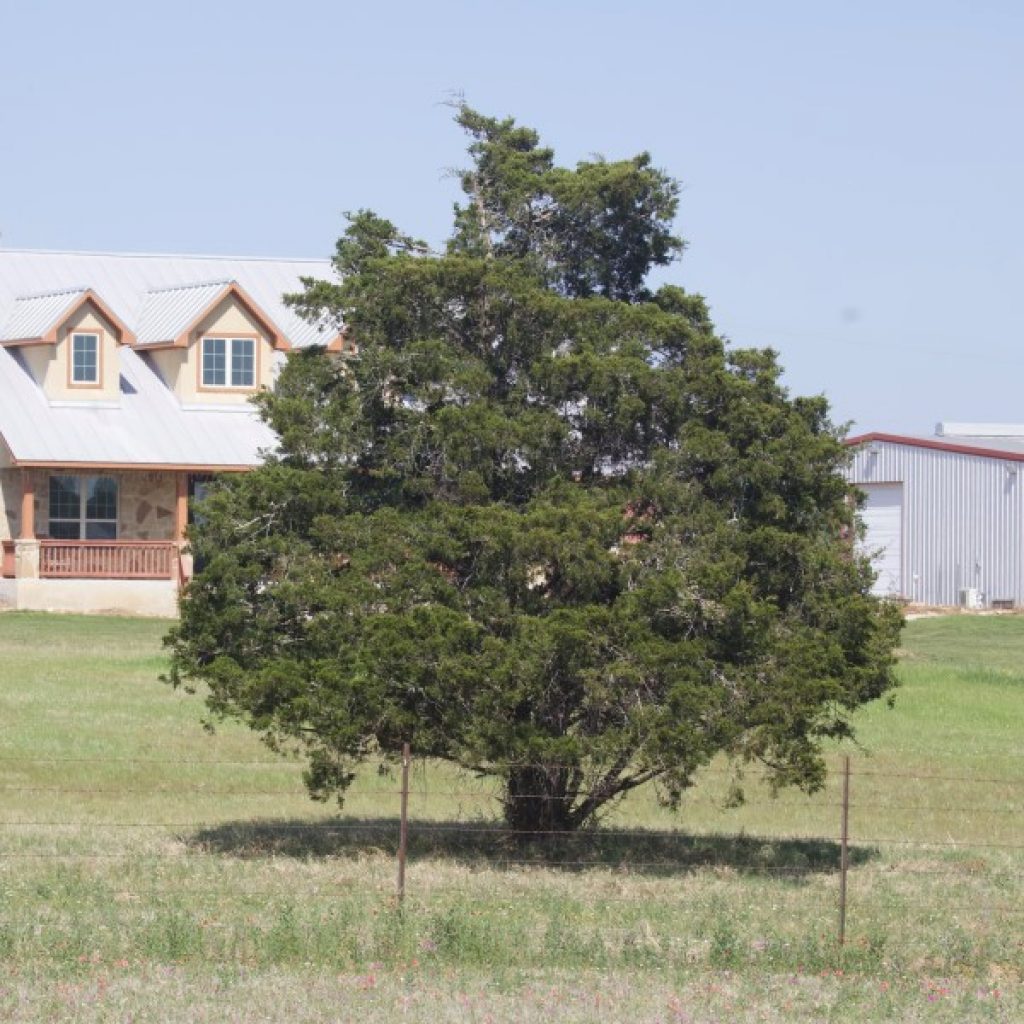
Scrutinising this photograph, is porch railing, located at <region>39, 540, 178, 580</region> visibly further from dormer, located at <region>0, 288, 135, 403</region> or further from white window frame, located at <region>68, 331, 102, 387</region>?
white window frame, located at <region>68, 331, 102, 387</region>

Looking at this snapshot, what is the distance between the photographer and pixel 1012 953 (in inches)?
561

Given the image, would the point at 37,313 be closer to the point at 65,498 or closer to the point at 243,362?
the point at 65,498

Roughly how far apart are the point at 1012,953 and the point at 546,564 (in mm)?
5160

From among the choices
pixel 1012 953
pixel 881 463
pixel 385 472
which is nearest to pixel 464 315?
pixel 385 472

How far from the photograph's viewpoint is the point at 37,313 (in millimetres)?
43188

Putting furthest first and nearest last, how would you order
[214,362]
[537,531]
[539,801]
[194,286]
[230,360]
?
[194,286] < [214,362] < [230,360] < [539,801] < [537,531]

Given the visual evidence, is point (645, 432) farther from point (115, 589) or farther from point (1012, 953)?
point (115, 589)

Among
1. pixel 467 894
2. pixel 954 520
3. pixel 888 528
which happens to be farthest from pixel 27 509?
pixel 467 894

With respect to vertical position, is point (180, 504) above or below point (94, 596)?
above

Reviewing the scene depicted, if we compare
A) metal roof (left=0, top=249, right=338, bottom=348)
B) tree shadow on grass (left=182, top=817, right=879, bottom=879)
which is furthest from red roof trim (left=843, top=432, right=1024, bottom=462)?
→ tree shadow on grass (left=182, top=817, right=879, bottom=879)

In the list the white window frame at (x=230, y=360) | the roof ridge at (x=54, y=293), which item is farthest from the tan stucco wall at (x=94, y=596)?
the roof ridge at (x=54, y=293)

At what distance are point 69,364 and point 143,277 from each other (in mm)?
4777

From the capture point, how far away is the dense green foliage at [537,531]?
1689 centimetres

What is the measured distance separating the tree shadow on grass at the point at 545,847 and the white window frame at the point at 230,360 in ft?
80.5
